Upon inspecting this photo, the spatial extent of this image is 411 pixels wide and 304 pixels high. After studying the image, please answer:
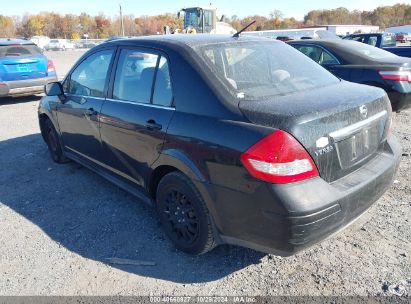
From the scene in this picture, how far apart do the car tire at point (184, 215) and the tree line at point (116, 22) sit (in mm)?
91475

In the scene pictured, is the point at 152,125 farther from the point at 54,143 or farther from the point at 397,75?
the point at 397,75

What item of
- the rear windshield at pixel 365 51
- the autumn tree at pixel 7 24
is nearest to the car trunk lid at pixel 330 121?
the rear windshield at pixel 365 51

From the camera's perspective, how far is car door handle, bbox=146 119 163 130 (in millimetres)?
2879

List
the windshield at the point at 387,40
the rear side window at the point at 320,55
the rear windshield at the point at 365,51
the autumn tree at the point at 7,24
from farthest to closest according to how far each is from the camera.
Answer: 1. the autumn tree at the point at 7,24
2. the windshield at the point at 387,40
3. the rear side window at the point at 320,55
4. the rear windshield at the point at 365,51

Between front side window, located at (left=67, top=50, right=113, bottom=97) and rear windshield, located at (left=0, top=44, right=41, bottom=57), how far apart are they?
5884 millimetres

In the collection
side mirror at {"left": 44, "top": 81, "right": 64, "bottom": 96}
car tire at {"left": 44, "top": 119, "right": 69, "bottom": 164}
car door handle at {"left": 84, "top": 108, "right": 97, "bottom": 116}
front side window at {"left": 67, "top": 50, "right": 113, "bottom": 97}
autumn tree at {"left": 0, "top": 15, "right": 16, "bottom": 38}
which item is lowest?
car tire at {"left": 44, "top": 119, "right": 69, "bottom": 164}

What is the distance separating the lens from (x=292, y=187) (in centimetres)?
218

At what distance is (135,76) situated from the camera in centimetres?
328

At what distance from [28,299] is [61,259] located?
464mm

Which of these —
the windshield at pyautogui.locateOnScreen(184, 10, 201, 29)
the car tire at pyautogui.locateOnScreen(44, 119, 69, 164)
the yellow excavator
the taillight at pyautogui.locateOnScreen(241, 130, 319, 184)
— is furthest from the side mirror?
the windshield at pyautogui.locateOnScreen(184, 10, 201, 29)

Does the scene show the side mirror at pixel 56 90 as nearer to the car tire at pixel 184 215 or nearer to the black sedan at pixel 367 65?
the car tire at pixel 184 215

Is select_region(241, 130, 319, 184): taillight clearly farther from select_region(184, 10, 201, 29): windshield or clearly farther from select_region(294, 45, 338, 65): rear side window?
select_region(184, 10, 201, 29): windshield

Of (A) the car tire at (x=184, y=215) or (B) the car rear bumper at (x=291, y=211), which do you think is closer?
(B) the car rear bumper at (x=291, y=211)

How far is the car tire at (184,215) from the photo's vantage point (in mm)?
2674
